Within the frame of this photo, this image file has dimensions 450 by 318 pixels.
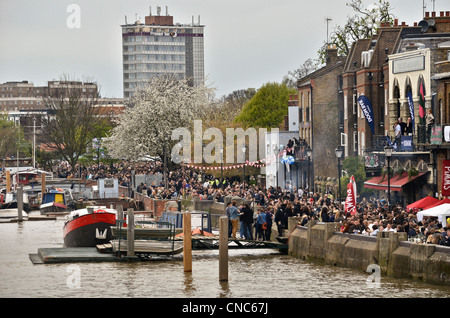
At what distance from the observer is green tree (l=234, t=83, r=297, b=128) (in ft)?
341

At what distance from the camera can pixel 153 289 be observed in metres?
33.5

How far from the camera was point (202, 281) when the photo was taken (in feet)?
115

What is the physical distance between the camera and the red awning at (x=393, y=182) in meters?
51.4

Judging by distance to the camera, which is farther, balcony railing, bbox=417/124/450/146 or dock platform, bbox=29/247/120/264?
balcony railing, bbox=417/124/450/146

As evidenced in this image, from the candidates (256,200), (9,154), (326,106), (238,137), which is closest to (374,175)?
(256,200)

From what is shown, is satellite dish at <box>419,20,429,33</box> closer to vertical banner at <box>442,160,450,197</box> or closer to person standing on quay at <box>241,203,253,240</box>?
vertical banner at <box>442,160,450,197</box>

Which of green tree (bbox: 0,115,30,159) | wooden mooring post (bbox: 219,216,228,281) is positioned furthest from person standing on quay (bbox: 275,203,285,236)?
green tree (bbox: 0,115,30,159)

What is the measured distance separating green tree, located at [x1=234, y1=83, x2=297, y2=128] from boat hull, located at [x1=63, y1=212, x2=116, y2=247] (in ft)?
190

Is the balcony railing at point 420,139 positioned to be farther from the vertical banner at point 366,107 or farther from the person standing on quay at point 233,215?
the person standing on quay at point 233,215

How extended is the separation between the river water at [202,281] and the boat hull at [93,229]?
9.96 ft
